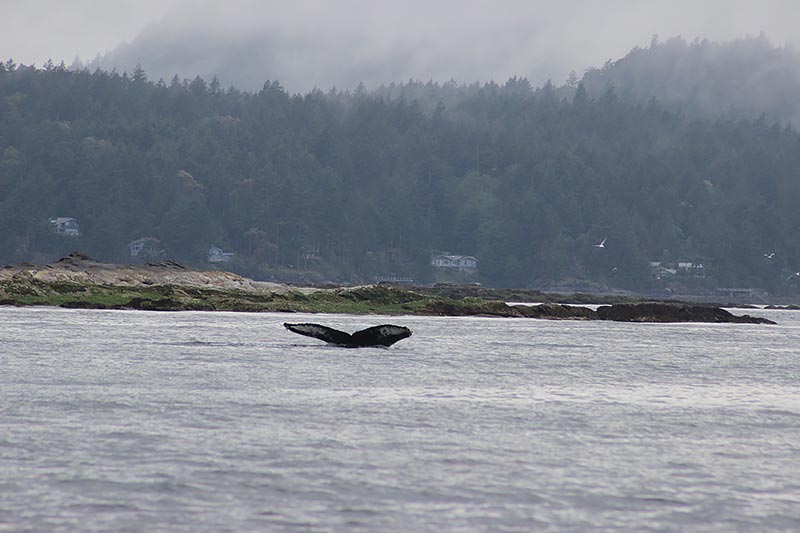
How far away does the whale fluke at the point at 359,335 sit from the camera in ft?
196

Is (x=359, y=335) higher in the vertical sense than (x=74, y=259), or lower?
lower

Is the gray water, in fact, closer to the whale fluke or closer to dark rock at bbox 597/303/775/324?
the whale fluke

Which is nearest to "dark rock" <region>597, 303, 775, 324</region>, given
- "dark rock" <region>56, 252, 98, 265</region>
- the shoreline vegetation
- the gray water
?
the shoreline vegetation

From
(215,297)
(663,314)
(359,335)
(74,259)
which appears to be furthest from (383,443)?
(74,259)

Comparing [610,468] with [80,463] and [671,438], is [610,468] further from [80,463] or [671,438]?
[80,463]

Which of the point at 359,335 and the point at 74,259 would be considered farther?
the point at 74,259

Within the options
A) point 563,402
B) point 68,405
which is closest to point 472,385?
point 563,402

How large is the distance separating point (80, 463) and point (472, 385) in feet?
69.3

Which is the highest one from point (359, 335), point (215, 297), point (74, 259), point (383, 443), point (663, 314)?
point (74, 259)

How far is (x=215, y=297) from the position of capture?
116750 mm

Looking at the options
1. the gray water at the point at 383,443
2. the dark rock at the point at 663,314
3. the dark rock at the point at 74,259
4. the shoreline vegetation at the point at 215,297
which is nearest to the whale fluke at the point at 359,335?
the gray water at the point at 383,443

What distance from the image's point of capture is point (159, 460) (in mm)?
23234

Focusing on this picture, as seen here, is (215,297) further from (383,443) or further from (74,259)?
(383,443)

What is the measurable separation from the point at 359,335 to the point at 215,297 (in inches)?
2244
